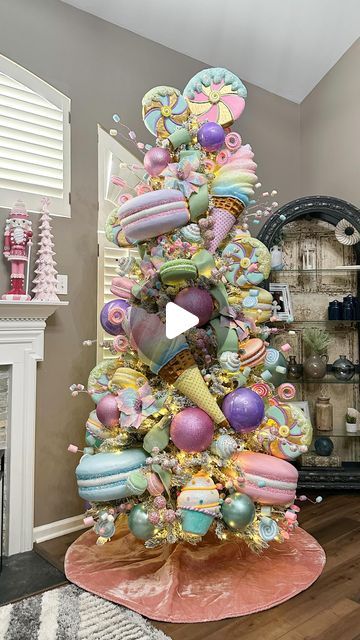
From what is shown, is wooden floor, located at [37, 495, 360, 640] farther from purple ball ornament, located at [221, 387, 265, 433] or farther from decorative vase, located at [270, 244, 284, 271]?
decorative vase, located at [270, 244, 284, 271]

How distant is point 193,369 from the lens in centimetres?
192

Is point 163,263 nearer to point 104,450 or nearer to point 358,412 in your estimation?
point 104,450

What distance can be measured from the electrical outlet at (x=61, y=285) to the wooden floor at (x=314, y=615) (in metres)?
1.22

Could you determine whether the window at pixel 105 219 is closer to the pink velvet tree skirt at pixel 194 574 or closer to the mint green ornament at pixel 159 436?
the mint green ornament at pixel 159 436

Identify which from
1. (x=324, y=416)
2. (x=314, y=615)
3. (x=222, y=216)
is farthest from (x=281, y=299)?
(x=314, y=615)

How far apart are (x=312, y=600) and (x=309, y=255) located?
7.07 ft

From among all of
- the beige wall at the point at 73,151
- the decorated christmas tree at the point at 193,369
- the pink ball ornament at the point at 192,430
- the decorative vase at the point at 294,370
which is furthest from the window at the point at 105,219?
the decorative vase at the point at 294,370

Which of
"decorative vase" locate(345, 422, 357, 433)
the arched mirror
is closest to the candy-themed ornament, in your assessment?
the arched mirror

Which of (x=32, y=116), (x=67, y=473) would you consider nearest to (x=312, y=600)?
(x=67, y=473)

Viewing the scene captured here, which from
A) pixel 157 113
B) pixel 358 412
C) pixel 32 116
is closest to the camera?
pixel 157 113

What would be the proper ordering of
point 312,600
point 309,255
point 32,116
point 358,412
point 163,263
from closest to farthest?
point 312,600 → point 163,263 → point 32,116 → point 358,412 → point 309,255

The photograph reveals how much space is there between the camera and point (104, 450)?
6.48 ft

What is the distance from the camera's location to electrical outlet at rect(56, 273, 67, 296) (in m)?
2.44

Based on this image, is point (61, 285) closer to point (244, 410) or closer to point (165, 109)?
point (165, 109)
